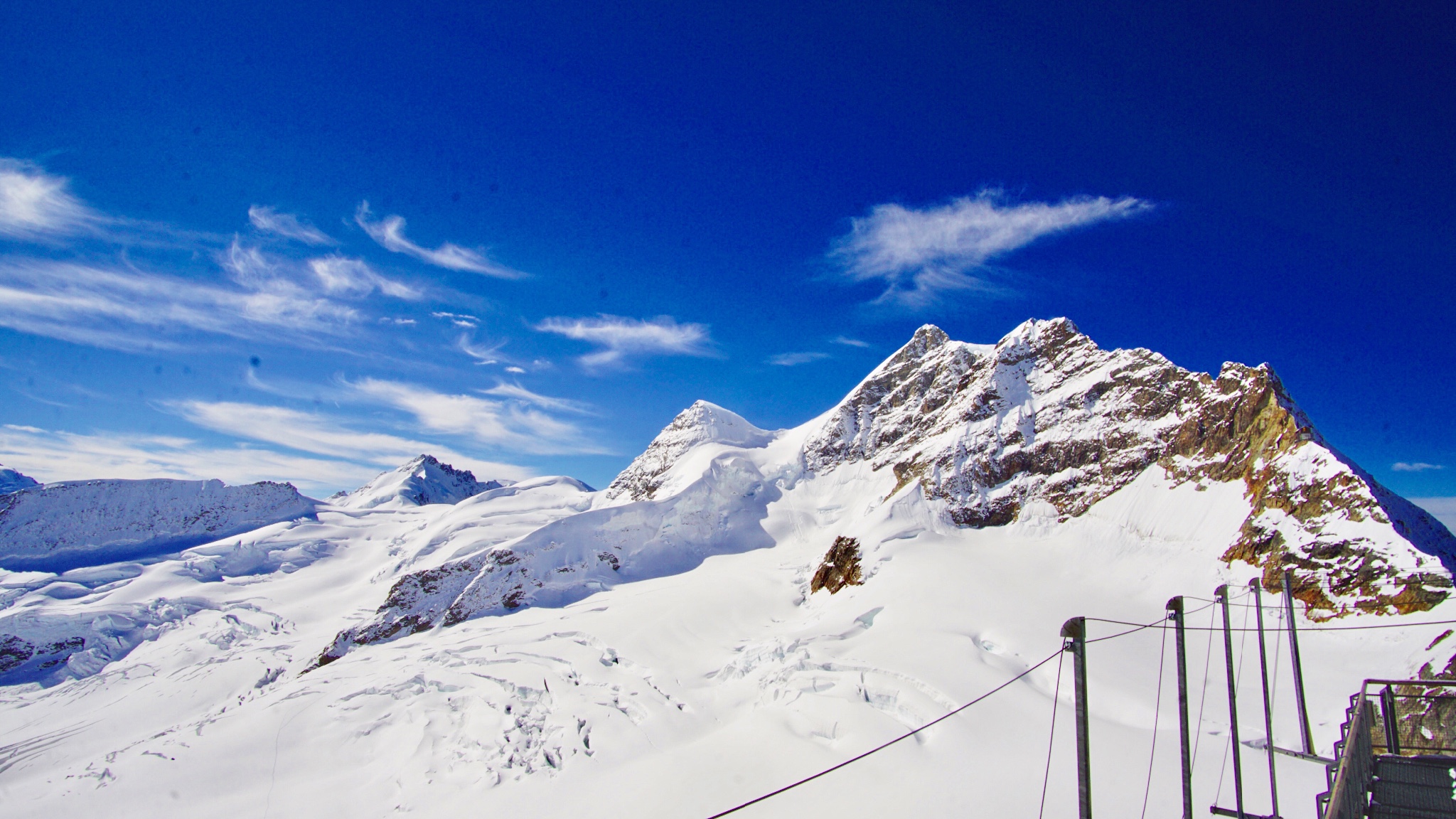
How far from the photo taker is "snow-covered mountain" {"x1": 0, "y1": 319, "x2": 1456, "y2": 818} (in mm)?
27844

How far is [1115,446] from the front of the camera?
55.0 meters

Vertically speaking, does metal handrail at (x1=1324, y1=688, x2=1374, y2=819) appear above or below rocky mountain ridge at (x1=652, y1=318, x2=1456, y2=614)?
below

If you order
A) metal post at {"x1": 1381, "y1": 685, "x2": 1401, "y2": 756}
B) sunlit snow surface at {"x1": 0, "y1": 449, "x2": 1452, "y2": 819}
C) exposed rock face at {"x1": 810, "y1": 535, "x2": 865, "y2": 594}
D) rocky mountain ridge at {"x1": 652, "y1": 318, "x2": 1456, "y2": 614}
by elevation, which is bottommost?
sunlit snow surface at {"x1": 0, "y1": 449, "x2": 1452, "y2": 819}

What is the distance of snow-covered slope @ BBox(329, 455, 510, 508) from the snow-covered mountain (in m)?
67.2

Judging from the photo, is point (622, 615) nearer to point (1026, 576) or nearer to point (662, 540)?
point (662, 540)

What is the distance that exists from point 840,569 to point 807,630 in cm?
1170

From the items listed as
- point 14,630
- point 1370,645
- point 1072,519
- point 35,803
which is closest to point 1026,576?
point 1072,519

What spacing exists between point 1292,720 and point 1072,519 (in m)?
24.9

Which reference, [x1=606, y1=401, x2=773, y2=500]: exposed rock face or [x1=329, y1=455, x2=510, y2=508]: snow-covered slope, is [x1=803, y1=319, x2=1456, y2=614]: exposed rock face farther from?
[x1=329, y1=455, x2=510, y2=508]: snow-covered slope

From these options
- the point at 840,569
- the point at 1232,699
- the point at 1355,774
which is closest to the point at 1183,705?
the point at 1232,699

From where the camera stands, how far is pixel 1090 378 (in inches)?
2463

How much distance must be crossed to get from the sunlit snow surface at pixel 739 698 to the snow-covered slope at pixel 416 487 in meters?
89.1

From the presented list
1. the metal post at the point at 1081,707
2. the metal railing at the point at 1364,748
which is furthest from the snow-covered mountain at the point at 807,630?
the metal post at the point at 1081,707

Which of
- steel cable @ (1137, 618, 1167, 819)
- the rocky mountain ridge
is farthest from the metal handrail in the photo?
the rocky mountain ridge
